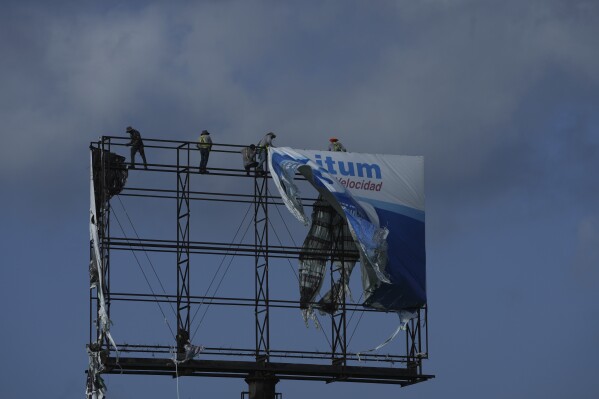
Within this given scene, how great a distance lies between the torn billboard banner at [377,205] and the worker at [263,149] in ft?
1.25

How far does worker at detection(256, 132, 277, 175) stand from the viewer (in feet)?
282

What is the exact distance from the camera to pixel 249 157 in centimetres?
A: 8581

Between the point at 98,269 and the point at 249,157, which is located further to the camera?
the point at 249,157

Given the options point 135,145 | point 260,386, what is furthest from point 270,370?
point 135,145

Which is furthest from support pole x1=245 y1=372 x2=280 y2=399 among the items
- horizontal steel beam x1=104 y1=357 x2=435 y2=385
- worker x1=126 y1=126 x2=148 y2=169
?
worker x1=126 y1=126 x2=148 y2=169

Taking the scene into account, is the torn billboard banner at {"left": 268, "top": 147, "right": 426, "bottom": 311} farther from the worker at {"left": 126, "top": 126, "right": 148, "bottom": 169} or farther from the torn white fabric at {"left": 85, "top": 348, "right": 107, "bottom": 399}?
the torn white fabric at {"left": 85, "top": 348, "right": 107, "bottom": 399}

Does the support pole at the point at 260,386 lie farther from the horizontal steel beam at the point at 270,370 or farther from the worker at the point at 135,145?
the worker at the point at 135,145

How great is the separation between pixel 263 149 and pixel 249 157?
2.14ft

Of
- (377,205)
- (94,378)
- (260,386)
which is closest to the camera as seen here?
(94,378)

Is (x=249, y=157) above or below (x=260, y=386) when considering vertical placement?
above

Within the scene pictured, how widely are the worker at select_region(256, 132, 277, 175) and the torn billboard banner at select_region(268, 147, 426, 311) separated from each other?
15.0 inches

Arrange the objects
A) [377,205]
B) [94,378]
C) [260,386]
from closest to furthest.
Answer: [94,378], [260,386], [377,205]

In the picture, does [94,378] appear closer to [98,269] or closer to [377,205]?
[98,269]

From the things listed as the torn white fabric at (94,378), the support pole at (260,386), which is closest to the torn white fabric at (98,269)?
the torn white fabric at (94,378)
